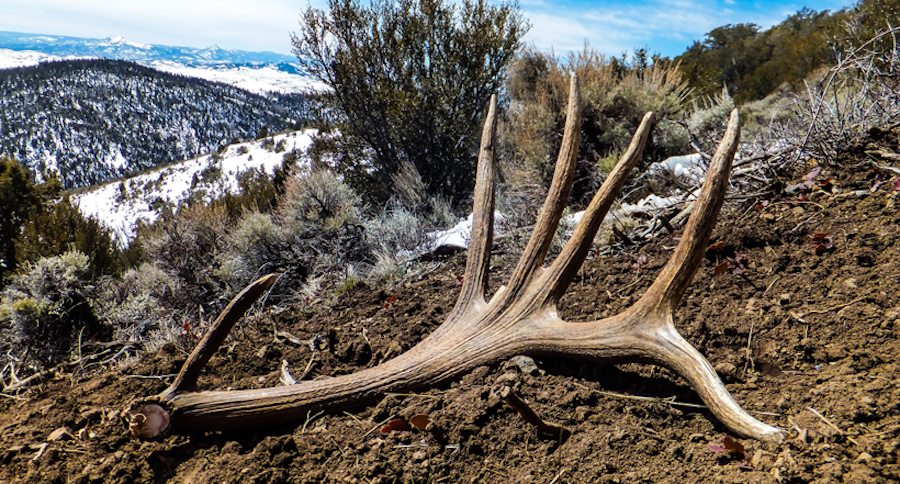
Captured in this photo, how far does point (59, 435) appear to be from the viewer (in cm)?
137

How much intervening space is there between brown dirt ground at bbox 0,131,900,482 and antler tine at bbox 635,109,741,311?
29 cm

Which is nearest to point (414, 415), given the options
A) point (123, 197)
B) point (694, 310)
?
point (694, 310)

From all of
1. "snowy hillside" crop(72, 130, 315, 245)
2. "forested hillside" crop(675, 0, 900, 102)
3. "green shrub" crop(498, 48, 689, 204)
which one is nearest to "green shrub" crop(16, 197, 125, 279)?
"green shrub" crop(498, 48, 689, 204)

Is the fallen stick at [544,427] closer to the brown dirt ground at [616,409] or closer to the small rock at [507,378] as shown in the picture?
the brown dirt ground at [616,409]

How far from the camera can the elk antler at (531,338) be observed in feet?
4.01

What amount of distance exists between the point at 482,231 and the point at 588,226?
15.8 inches

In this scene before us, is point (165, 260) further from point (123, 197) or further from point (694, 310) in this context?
point (123, 197)

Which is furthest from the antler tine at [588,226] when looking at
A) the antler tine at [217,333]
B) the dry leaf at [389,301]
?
the dry leaf at [389,301]

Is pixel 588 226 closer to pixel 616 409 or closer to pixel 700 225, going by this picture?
pixel 700 225

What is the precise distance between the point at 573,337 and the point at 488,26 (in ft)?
26.5

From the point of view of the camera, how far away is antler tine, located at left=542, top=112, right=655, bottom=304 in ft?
5.06

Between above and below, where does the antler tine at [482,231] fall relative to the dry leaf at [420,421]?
above

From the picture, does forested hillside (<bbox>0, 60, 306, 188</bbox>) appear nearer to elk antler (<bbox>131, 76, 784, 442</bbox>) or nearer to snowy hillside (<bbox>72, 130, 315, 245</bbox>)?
snowy hillside (<bbox>72, 130, 315, 245</bbox>)

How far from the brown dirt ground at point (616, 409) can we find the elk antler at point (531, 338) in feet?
0.18
